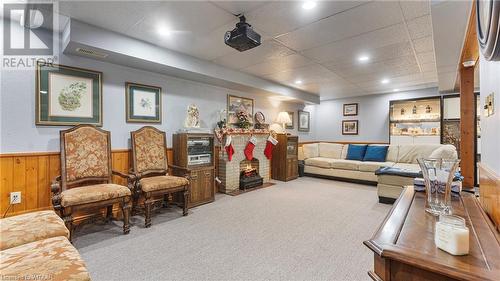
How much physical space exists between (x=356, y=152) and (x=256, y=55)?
4015mm

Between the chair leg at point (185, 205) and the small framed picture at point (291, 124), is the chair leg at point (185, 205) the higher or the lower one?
the lower one

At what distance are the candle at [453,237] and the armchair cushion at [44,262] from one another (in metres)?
1.53

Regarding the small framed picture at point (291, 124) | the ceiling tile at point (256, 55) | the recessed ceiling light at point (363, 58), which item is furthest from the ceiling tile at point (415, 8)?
the small framed picture at point (291, 124)

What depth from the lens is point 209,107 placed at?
4.43m

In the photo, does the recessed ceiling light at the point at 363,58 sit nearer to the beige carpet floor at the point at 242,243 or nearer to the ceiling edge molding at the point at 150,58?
the ceiling edge molding at the point at 150,58

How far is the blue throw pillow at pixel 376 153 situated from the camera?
5.55m

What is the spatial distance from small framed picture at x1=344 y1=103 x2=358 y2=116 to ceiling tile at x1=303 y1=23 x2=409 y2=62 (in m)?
3.48

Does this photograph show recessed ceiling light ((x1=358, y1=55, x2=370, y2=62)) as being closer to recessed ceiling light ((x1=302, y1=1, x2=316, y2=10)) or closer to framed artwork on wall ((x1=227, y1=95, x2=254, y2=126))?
recessed ceiling light ((x1=302, y1=1, x2=316, y2=10))

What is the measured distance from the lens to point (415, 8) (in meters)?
2.18

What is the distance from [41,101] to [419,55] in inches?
200

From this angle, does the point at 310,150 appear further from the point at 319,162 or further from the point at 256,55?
the point at 256,55

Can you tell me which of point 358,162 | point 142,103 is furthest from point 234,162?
point 358,162


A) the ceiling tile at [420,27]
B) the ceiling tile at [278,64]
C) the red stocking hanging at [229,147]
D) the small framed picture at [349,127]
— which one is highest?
the ceiling tile at [278,64]

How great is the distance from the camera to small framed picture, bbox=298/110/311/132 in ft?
22.8
